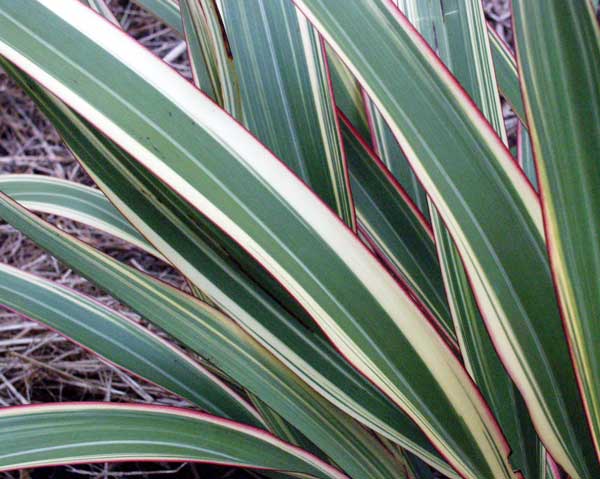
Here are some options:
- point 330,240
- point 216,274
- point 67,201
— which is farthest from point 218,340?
point 67,201

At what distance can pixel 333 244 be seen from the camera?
460 millimetres

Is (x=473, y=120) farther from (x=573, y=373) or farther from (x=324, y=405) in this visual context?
(x=324, y=405)

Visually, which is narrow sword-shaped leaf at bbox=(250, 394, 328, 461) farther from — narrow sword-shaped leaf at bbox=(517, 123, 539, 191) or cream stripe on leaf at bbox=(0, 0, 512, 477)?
narrow sword-shaped leaf at bbox=(517, 123, 539, 191)

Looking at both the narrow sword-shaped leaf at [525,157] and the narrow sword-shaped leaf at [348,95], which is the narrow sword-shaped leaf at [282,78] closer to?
the narrow sword-shaped leaf at [348,95]

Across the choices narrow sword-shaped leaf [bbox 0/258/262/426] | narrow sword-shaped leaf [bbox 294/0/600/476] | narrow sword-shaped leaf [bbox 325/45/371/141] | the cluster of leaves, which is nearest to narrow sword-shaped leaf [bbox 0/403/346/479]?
the cluster of leaves

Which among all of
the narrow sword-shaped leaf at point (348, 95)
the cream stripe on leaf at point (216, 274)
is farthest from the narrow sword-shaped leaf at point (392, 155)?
the cream stripe on leaf at point (216, 274)

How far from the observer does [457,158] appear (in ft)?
1.43

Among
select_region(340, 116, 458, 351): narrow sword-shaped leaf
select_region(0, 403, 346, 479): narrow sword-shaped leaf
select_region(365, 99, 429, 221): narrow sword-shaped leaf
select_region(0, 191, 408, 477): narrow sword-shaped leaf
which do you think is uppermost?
select_region(365, 99, 429, 221): narrow sword-shaped leaf

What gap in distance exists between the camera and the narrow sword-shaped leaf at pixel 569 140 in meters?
0.37

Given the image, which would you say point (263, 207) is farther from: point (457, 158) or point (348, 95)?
point (348, 95)

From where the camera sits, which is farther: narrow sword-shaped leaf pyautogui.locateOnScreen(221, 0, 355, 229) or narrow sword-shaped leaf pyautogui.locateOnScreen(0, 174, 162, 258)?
narrow sword-shaped leaf pyautogui.locateOnScreen(0, 174, 162, 258)

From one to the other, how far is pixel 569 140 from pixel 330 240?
16 cm

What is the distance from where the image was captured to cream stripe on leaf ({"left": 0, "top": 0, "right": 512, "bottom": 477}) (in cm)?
41

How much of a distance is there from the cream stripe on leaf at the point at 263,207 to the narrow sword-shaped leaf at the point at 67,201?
0.42 metres
